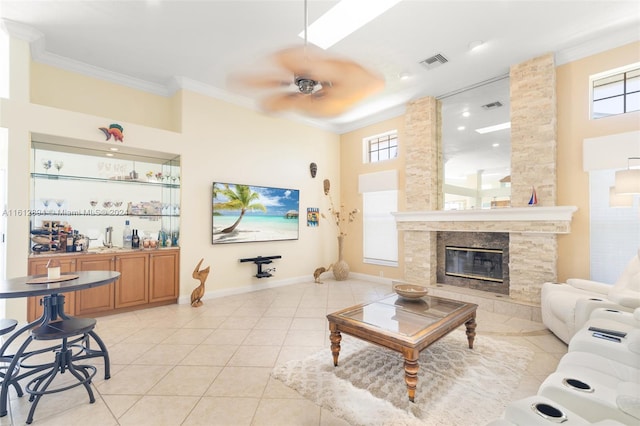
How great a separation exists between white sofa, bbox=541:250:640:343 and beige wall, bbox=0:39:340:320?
4.30 m

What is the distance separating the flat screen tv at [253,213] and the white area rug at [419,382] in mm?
3030

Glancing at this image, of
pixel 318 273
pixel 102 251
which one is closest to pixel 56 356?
pixel 102 251

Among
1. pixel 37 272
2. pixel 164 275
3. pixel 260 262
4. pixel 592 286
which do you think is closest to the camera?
pixel 592 286

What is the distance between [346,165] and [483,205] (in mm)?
3270

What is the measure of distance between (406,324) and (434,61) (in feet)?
12.4

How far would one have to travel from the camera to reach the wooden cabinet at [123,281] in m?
3.72

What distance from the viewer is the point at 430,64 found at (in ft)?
14.2

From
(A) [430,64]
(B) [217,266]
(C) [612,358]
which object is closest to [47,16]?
(B) [217,266]

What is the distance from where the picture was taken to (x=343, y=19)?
3.22 m

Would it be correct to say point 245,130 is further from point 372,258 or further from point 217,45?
point 372,258

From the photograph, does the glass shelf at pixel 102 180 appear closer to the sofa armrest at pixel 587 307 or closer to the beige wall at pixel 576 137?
the sofa armrest at pixel 587 307

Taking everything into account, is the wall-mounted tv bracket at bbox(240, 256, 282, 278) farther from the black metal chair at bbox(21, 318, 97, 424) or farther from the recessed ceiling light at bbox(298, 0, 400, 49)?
the recessed ceiling light at bbox(298, 0, 400, 49)

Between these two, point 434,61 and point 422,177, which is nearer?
point 434,61

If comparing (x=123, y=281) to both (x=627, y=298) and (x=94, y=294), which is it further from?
(x=627, y=298)
